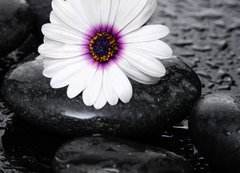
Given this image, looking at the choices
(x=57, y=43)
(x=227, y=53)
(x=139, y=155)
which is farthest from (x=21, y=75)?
(x=227, y=53)

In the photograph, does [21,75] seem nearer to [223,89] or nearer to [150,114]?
[150,114]

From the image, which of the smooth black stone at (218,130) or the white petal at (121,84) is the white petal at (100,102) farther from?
the smooth black stone at (218,130)

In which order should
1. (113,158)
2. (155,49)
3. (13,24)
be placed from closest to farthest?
(113,158) < (155,49) < (13,24)

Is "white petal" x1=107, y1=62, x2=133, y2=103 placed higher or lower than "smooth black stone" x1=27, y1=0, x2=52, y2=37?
lower

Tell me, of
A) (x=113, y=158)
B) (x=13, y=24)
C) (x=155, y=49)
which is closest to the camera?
(x=113, y=158)

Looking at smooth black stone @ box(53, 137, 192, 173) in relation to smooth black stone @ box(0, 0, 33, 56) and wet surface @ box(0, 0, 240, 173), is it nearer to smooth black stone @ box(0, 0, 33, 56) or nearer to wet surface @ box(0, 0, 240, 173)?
wet surface @ box(0, 0, 240, 173)

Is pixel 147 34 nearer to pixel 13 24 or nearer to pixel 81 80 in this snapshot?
pixel 81 80

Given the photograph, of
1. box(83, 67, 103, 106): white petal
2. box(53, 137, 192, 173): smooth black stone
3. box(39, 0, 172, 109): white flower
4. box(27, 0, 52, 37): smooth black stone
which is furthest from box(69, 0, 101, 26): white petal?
box(27, 0, 52, 37): smooth black stone

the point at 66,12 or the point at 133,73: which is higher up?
the point at 66,12

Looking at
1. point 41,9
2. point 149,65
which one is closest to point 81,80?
point 149,65
